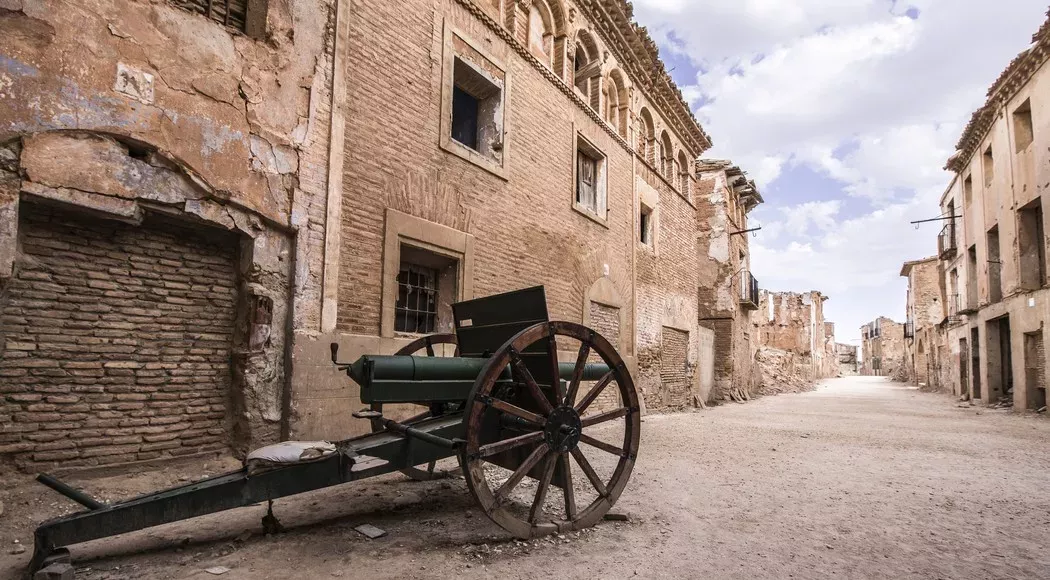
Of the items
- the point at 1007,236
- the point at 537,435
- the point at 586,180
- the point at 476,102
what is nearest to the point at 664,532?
the point at 537,435

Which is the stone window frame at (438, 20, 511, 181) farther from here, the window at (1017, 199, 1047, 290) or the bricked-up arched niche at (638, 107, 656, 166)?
the window at (1017, 199, 1047, 290)

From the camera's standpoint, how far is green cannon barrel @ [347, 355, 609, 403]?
3219 mm

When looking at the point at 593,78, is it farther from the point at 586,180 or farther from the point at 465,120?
the point at 465,120

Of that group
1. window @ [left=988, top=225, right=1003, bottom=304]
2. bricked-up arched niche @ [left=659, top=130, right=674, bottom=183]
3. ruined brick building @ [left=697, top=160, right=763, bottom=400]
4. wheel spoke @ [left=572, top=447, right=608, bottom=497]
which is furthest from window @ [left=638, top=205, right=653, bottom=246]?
window @ [left=988, top=225, right=1003, bottom=304]

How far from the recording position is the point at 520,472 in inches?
127

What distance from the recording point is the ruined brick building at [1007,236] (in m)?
12.8

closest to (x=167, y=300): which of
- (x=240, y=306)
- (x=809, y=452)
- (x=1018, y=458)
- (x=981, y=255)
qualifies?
(x=240, y=306)

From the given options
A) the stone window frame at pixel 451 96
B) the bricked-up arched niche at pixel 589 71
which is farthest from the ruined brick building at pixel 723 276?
the stone window frame at pixel 451 96

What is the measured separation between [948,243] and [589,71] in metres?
18.9

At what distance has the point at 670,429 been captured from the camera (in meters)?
9.54

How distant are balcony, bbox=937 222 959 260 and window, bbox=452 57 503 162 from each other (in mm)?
20720

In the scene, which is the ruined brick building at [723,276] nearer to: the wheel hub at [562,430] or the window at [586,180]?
the window at [586,180]

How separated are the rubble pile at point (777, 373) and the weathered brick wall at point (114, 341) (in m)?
22.2

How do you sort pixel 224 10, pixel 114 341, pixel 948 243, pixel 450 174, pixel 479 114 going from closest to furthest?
pixel 114 341 → pixel 224 10 → pixel 450 174 → pixel 479 114 → pixel 948 243
